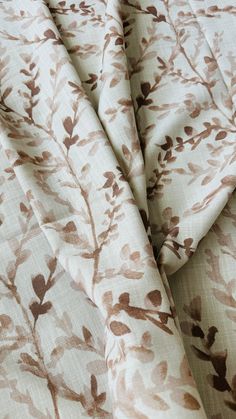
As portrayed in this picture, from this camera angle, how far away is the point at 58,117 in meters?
0.80

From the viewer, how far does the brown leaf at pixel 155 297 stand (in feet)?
1.98

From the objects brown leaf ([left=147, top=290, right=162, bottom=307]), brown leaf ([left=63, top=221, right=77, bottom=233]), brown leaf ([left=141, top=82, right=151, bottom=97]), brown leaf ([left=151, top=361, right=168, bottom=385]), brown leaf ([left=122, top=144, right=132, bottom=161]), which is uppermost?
brown leaf ([left=141, top=82, right=151, bottom=97])

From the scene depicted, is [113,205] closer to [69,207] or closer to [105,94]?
[69,207]

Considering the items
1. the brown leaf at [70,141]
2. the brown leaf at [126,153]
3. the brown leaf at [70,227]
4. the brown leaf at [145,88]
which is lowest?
the brown leaf at [70,227]

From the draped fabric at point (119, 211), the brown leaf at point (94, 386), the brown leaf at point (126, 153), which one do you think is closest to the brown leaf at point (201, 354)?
the draped fabric at point (119, 211)

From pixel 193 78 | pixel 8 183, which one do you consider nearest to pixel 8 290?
pixel 8 183

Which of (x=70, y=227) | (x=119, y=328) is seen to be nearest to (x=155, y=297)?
(x=119, y=328)

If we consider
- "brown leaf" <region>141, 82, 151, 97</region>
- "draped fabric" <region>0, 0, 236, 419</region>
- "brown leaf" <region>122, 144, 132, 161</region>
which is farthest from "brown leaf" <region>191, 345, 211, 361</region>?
"brown leaf" <region>141, 82, 151, 97</region>

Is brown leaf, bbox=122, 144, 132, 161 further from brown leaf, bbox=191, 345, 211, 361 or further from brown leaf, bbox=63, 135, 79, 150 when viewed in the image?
brown leaf, bbox=191, 345, 211, 361

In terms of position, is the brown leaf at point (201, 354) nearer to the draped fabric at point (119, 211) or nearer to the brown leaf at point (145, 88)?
the draped fabric at point (119, 211)

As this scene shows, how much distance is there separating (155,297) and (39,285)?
15 cm

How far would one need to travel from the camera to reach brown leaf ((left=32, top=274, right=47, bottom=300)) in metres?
0.66

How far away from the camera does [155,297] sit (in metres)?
0.61

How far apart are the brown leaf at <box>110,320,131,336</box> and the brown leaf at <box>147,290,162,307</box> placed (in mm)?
40
